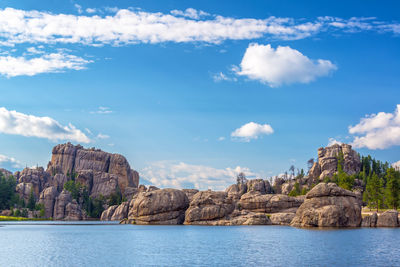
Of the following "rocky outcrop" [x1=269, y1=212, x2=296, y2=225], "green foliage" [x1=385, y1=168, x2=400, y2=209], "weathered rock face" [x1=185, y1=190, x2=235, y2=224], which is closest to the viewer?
"rocky outcrop" [x1=269, y1=212, x2=296, y2=225]

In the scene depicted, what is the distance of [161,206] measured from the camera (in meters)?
128

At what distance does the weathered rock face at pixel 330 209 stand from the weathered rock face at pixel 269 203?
3279cm

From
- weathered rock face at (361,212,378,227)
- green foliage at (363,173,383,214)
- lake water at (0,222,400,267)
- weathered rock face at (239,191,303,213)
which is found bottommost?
lake water at (0,222,400,267)

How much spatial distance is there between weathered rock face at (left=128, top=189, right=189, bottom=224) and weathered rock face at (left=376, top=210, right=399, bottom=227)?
5711cm

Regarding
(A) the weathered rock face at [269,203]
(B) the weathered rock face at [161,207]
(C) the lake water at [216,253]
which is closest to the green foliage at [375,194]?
(A) the weathered rock face at [269,203]

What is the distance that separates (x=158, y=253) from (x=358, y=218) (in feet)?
206

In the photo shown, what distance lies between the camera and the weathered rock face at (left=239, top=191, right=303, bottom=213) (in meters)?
138

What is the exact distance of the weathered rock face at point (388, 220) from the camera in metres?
102

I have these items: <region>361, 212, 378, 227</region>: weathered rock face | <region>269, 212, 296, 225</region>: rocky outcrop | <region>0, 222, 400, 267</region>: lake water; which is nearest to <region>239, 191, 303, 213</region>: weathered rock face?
<region>269, 212, 296, 225</region>: rocky outcrop

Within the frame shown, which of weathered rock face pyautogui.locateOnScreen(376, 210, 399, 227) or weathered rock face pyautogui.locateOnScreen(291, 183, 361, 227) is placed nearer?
weathered rock face pyautogui.locateOnScreen(291, 183, 361, 227)

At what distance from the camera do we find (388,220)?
102 meters

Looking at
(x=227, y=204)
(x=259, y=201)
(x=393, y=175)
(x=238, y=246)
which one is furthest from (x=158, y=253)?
→ (x=393, y=175)

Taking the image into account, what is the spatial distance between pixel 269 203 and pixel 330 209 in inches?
1595

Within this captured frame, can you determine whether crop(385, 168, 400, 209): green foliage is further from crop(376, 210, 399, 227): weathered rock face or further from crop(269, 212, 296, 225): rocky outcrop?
crop(269, 212, 296, 225): rocky outcrop
